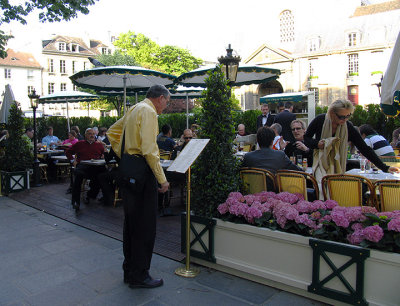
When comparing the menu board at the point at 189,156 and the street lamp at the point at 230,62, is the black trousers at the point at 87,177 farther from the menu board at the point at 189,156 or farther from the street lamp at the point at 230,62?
the menu board at the point at 189,156

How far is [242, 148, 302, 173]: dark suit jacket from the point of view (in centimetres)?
413

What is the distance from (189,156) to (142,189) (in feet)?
1.84

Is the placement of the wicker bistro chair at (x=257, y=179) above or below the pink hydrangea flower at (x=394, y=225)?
above

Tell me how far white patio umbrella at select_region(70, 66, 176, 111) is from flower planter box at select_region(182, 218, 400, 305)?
15.3ft

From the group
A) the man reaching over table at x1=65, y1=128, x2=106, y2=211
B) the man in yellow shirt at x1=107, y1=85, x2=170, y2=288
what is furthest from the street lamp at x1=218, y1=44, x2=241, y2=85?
the man in yellow shirt at x1=107, y1=85, x2=170, y2=288

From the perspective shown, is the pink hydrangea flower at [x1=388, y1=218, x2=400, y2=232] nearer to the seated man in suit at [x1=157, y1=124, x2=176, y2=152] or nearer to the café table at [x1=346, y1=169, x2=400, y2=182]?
the café table at [x1=346, y1=169, x2=400, y2=182]

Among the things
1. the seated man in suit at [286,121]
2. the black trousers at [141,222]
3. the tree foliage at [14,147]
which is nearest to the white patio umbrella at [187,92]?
the seated man in suit at [286,121]

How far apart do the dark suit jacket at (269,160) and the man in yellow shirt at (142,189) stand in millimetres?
1407

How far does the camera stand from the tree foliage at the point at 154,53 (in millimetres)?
41656

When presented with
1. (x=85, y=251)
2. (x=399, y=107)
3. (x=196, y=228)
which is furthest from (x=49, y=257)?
(x=399, y=107)

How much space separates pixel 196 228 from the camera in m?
3.75

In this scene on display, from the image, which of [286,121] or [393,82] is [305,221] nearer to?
[393,82]

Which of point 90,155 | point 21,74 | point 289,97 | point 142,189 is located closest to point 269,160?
point 142,189

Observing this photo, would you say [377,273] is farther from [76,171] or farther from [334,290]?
[76,171]
